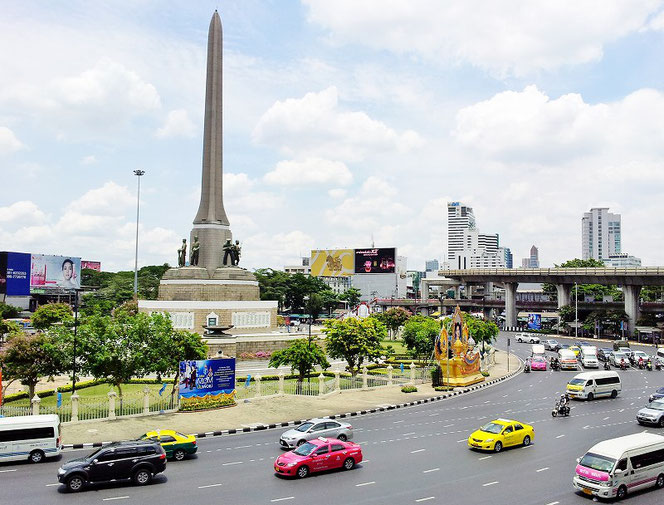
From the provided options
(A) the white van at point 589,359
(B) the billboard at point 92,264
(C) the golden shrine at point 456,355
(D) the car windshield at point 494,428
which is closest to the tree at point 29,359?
(D) the car windshield at point 494,428

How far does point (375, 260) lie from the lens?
14712 centimetres

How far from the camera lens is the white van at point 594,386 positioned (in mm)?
36875

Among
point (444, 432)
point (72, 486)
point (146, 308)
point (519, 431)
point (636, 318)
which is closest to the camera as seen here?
point (72, 486)

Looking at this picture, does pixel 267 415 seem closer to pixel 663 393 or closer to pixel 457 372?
pixel 457 372

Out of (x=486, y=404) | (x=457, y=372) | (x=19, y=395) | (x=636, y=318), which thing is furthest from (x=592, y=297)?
(x=19, y=395)

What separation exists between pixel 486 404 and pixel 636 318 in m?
65.4

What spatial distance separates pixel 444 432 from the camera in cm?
2733

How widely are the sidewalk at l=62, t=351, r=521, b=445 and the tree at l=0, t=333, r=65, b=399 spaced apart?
5.21 m

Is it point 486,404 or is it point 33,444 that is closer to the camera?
point 33,444

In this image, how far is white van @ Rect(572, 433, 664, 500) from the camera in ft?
58.7

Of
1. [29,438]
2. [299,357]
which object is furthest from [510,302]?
[29,438]

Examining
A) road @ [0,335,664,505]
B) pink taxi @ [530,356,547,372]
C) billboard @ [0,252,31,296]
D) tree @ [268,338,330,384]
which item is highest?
billboard @ [0,252,31,296]

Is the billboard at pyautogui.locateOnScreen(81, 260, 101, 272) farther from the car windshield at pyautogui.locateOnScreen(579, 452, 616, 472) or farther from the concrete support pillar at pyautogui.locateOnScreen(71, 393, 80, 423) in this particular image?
the car windshield at pyautogui.locateOnScreen(579, 452, 616, 472)

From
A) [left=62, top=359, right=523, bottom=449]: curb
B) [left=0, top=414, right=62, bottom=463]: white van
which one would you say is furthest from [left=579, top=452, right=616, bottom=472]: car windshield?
[left=0, top=414, right=62, bottom=463]: white van
